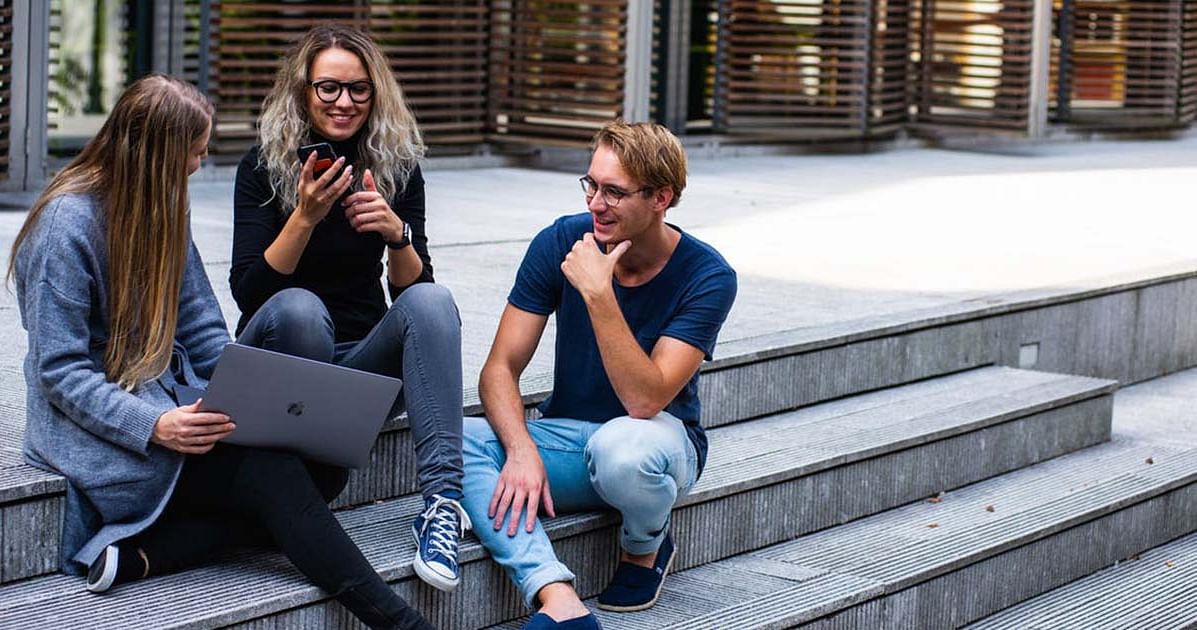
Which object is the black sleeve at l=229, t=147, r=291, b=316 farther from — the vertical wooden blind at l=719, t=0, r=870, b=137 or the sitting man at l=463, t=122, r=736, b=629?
the vertical wooden blind at l=719, t=0, r=870, b=137

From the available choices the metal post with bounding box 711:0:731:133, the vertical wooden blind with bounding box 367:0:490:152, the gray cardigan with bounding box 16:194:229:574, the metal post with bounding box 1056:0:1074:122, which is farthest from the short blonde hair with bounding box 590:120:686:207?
the metal post with bounding box 1056:0:1074:122

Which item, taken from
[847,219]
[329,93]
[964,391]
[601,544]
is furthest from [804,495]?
[847,219]

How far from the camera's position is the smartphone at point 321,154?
3.62 meters

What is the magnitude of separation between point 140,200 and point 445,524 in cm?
92

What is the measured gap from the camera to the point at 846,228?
8484 millimetres

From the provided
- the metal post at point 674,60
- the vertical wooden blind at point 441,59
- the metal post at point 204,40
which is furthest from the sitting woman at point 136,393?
the metal post at point 674,60

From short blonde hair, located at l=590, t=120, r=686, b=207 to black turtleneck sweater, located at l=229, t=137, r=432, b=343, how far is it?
582mm

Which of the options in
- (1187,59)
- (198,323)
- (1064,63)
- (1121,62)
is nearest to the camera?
(198,323)

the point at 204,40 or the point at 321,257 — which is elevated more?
the point at 204,40

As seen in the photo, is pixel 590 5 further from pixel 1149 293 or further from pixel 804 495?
pixel 804 495

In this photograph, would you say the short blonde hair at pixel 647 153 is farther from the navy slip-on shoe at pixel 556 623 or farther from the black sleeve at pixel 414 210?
the navy slip-on shoe at pixel 556 623

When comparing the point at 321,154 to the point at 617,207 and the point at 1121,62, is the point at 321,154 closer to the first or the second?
the point at 617,207

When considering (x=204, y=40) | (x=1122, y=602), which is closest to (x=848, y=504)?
(x=1122, y=602)

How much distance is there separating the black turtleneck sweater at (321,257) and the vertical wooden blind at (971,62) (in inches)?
406
